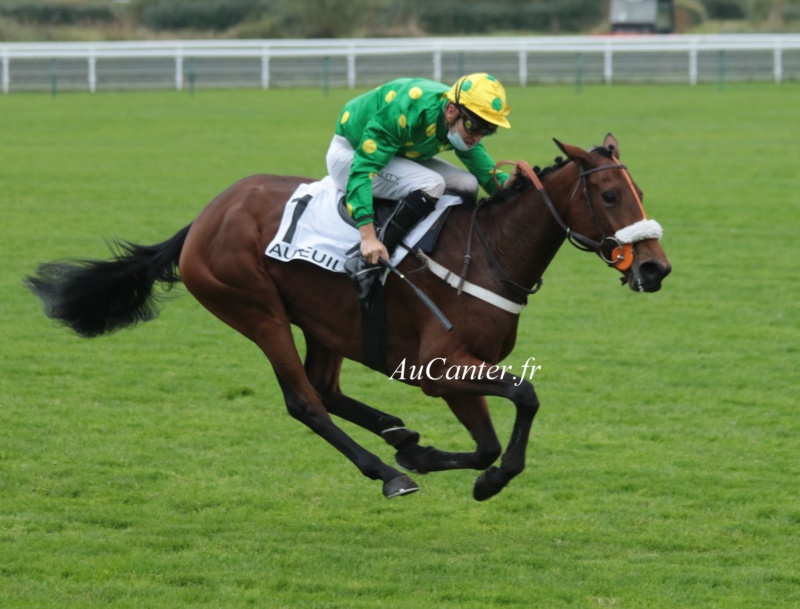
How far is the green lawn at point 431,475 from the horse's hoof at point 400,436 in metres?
0.34

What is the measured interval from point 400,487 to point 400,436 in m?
0.40

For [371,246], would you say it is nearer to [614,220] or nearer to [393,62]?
[614,220]

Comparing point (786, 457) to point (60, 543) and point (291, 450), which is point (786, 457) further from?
point (60, 543)

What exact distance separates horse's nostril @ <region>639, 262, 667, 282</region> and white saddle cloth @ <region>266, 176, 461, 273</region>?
40.2 inches

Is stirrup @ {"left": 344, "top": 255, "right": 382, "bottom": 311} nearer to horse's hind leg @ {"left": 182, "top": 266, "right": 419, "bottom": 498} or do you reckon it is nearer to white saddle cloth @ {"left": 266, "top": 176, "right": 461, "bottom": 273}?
white saddle cloth @ {"left": 266, "top": 176, "right": 461, "bottom": 273}

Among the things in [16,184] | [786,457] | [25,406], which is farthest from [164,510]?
[16,184]

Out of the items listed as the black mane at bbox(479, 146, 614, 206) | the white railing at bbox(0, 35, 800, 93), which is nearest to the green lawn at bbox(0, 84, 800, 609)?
the black mane at bbox(479, 146, 614, 206)

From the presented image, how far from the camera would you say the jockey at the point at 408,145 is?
5.04 metres

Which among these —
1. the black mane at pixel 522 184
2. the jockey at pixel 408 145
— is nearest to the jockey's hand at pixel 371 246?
the jockey at pixel 408 145

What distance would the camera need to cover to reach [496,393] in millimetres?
4941

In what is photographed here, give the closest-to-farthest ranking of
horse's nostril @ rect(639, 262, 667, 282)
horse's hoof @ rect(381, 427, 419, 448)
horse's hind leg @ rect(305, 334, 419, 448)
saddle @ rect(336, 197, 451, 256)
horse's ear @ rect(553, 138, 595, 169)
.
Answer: horse's nostril @ rect(639, 262, 667, 282)
horse's ear @ rect(553, 138, 595, 169)
saddle @ rect(336, 197, 451, 256)
horse's hoof @ rect(381, 427, 419, 448)
horse's hind leg @ rect(305, 334, 419, 448)

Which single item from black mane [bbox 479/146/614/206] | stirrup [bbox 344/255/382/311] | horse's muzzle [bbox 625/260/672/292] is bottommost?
stirrup [bbox 344/255/382/311]

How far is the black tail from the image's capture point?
6172 mm

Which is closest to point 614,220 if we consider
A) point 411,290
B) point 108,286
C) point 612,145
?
point 612,145
